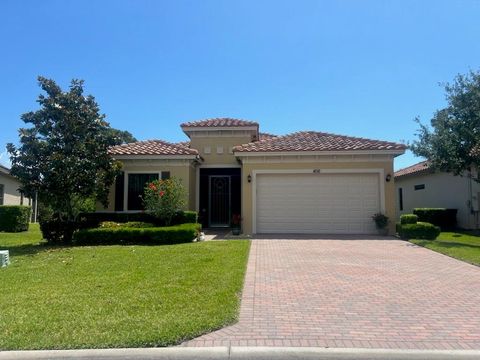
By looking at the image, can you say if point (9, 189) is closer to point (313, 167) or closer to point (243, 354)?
point (313, 167)

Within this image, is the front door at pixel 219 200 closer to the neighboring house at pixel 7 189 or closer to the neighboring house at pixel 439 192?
the neighboring house at pixel 439 192

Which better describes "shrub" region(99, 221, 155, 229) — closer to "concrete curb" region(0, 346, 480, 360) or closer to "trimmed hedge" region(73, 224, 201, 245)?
"trimmed hedge" region(73, 224, 201, 245)

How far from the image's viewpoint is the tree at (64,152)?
14625mm

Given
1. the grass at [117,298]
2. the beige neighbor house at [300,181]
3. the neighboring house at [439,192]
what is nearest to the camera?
the grass at [117,298]

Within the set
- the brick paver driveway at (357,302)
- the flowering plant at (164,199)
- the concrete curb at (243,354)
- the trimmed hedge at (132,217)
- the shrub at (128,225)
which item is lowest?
the concrete curb at (243,354)

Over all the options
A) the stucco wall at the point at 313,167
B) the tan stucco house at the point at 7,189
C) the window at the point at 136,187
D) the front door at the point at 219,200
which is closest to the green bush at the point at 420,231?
the stucco wall at the point at 313,167

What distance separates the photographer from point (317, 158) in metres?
17.8

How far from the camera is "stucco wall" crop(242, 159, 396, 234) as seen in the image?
1741 centimetres

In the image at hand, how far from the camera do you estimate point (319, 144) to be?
60.1ft

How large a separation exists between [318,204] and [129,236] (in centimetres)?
771

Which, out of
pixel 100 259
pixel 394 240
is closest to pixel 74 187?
pixel 100 259

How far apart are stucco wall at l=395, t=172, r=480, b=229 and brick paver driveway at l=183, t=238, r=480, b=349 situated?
11.8m

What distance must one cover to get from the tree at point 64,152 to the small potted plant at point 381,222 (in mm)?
10727

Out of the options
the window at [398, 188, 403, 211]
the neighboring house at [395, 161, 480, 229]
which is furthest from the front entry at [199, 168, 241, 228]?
the window at [398, 188, 403, 211]
